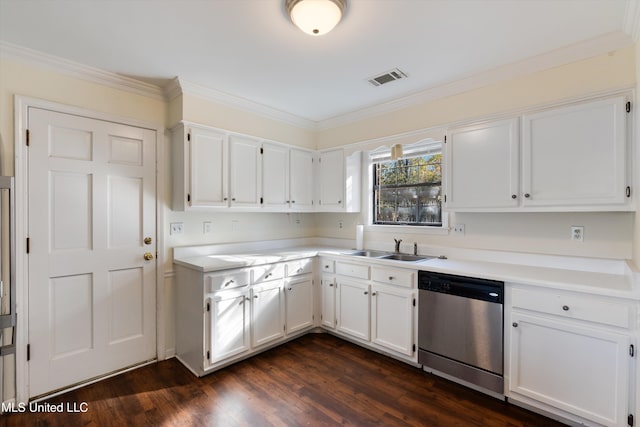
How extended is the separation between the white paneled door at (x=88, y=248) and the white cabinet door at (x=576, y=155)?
314 cm

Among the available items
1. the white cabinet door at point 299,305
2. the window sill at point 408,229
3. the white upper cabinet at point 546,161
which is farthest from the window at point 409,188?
the white cabinet door at point 299,305

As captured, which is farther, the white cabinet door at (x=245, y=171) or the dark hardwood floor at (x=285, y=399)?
the white cabinet door at (x=245, y=171)

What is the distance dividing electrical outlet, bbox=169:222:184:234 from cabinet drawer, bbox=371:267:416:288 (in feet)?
6.12

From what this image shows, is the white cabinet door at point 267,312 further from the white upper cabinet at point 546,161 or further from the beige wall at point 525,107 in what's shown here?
the white upper cabinet at point 546,161

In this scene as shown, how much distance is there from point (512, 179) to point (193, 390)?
9.56 feet

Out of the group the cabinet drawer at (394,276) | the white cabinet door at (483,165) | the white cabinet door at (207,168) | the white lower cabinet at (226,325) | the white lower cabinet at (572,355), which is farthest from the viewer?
the white cabinet door at (207,168)

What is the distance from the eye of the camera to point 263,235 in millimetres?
3580

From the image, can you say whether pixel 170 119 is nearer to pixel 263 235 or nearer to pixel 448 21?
pixel 263 235

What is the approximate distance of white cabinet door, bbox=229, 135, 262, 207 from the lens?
2979 millimetres

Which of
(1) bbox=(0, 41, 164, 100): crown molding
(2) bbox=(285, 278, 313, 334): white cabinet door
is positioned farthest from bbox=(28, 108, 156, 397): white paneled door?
(2) bbox=(285, 278, 313, 334): white cabinet door

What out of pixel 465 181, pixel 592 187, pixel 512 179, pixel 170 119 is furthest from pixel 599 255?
pixel 170 119

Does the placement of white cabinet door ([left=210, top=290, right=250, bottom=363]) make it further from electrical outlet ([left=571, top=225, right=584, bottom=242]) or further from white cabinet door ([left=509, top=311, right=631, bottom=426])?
electrical outlet ([left=571, top=225, right=584, bottom=242])

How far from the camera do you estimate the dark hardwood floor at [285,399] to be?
196 centimetres

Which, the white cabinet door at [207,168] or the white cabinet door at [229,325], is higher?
the white cabinet door at [207,168]
